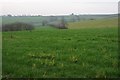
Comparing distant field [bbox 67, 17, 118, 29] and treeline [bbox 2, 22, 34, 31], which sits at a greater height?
distant field [bbox 67, 17, 118, 29]

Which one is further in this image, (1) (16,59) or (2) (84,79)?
(1) (16,59)

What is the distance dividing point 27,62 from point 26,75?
2.37 m

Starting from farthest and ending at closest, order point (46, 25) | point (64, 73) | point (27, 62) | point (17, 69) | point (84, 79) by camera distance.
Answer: point (46, 25), point (27, 62), point (17, 69), point (64, 73), point (84, 79)

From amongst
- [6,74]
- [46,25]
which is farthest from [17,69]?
[46,25]

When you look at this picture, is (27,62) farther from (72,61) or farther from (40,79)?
(40,79)

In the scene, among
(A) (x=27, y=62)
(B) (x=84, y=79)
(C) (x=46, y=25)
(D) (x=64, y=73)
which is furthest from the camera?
(C) (x=46, y=25)

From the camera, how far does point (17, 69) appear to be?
10.9 meters

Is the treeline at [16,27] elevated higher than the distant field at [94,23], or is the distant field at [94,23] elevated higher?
the distant field at [94,23]

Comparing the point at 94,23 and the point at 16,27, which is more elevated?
the point at 94,23

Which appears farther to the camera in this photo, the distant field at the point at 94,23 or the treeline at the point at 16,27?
the distant field at the point at 94,23

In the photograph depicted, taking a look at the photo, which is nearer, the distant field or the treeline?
the treeline

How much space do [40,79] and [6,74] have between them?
1567 mm

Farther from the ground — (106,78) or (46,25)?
(46,25)

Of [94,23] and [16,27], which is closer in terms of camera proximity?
[16,27]
